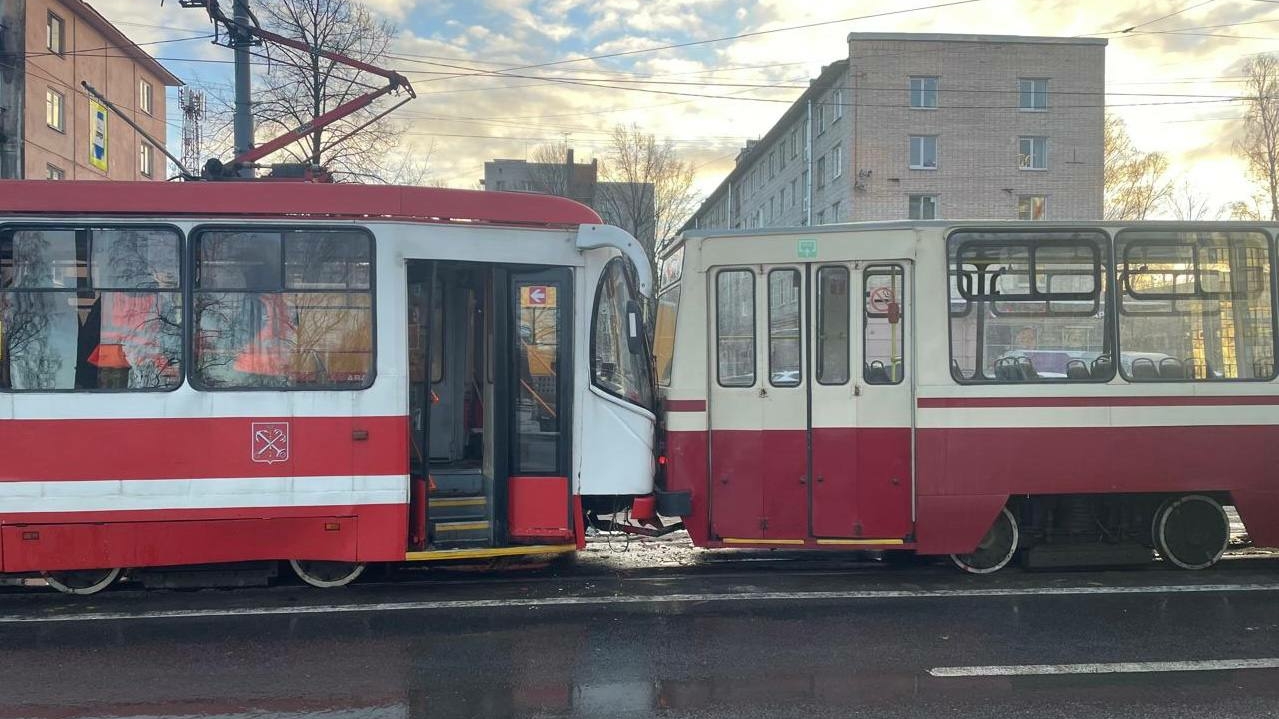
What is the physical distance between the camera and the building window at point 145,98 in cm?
Result: 3809

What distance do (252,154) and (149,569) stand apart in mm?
4060

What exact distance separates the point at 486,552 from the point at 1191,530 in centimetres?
611

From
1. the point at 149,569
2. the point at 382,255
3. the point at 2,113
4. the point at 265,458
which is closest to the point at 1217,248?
the point at 382,255

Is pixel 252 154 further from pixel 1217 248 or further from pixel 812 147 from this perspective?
pixel 812 147

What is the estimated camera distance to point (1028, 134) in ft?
112

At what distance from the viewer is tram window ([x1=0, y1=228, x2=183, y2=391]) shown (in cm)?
654

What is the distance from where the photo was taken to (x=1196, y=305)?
755 cm

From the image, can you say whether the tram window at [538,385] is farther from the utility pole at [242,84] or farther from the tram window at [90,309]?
the utility pole at [242,84]

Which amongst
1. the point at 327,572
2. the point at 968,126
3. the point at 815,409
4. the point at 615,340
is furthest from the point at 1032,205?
the point at 327,572

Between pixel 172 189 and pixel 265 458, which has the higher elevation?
pixel 172 189

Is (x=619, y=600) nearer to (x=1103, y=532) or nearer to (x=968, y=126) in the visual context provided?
(x=1103, y=532)

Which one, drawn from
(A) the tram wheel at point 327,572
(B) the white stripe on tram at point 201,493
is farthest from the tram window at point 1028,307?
(A) the tram wheel at point 327,572

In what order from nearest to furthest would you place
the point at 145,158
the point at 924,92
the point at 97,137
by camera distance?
the point at 97,137 < the point at 924,92 < the point at 145,158

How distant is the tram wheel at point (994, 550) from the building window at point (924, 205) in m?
28.7
